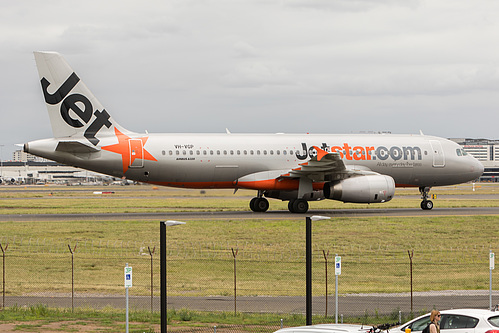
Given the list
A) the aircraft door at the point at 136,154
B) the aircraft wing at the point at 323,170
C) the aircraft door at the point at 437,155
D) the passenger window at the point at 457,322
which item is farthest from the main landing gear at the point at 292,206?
the passenger window at the point at 457,322

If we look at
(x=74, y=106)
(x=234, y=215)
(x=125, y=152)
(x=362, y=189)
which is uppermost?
(x=74, y=106)

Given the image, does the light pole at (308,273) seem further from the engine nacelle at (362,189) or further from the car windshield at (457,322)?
the engine nacelle at (362,189)

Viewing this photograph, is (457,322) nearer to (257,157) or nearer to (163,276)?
(163,276)

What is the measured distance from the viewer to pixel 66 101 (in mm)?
42156

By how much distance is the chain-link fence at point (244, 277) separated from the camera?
25516 millimetres

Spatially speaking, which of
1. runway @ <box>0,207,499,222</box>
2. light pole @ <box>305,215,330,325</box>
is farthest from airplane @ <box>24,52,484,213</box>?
light pole @ <box>305,215,330,325</box>

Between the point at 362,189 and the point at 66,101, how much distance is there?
18121 millimetres

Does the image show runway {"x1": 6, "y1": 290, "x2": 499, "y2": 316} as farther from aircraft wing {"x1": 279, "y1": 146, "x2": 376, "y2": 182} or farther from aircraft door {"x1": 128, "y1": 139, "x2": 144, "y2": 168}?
aircraft door {"x1": 128, "y1": 139, "x2": 144, "y2": 168}

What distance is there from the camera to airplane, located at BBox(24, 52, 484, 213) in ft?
138

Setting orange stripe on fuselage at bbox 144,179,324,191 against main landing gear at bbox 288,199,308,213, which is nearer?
orange stripe on fuselage at bbox 144,179,324,191

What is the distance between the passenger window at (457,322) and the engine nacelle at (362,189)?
26.6 metres

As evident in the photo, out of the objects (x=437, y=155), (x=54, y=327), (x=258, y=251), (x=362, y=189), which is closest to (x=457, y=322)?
(x=54, y=327)

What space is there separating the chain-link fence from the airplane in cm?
688

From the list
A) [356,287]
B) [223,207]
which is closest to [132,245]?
[356,287]
